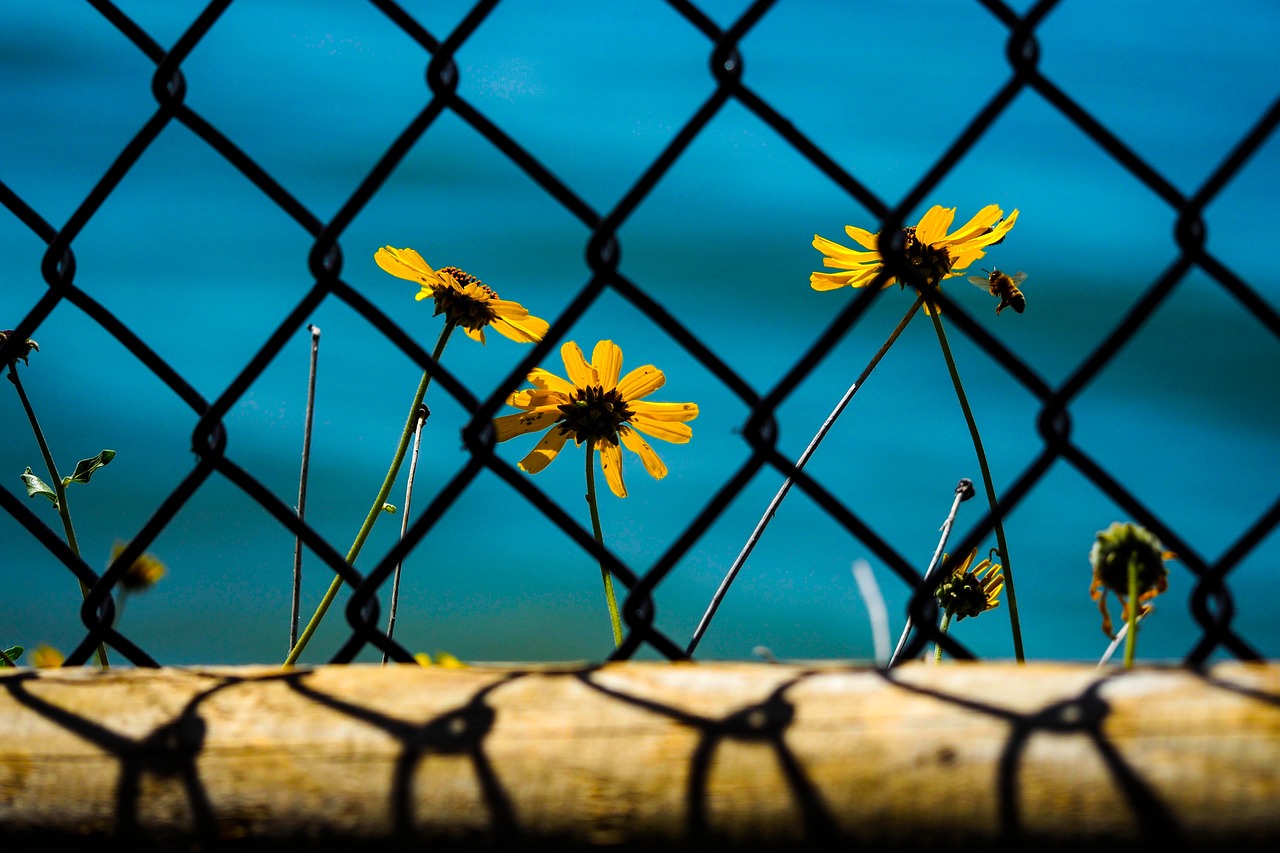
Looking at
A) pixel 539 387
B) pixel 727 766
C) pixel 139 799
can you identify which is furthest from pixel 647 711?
pixel 539 387

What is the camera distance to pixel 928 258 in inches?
55.1

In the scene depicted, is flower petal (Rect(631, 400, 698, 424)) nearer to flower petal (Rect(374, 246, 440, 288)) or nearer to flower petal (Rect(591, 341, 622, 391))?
flower petal (Rect(591, 341, 622, 391))

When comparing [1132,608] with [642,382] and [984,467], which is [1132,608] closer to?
[984,467]

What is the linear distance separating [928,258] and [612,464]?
494 millimetres

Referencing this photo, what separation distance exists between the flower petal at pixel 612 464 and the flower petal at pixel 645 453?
18mm

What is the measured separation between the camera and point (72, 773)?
1.87ft

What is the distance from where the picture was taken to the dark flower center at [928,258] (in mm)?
1378

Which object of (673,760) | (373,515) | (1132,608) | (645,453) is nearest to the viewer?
(673,760)

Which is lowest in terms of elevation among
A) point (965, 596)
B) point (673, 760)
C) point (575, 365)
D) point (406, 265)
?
point (673, 760)

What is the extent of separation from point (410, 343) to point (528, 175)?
128mm

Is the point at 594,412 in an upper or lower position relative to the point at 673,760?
upper

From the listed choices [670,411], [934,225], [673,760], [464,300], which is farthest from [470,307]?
[673,760]

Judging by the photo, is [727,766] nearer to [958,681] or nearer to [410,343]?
[958,681]

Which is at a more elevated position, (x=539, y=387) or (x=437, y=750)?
(x=539, y=387)
